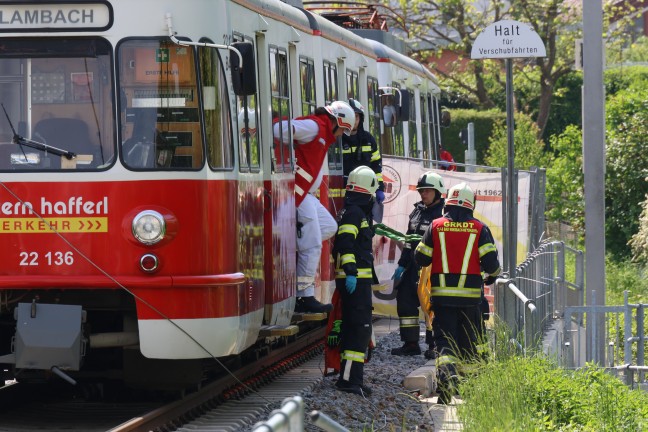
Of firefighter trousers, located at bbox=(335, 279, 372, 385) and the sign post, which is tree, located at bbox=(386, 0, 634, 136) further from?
firefighter trousers, located at bbox=(335, 279, 372, 385)

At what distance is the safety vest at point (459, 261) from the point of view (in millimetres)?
11852

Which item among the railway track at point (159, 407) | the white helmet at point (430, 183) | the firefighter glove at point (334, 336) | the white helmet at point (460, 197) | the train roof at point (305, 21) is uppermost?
the train roof at point (305, 21)

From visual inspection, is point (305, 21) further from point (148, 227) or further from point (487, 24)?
point (487, 24)

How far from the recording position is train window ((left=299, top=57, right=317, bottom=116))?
13609 millimetres

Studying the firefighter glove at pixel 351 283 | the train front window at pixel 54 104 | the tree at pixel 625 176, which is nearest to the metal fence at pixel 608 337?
the firefighter glove at pixel 351 283

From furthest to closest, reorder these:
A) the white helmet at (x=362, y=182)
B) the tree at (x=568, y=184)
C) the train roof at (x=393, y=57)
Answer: the tree at (x=568, y=184), the train roof at (x=393, y=57), the white helmet at (x=362, y=182)

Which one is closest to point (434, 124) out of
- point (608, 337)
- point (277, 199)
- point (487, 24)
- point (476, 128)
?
point (608, 337)

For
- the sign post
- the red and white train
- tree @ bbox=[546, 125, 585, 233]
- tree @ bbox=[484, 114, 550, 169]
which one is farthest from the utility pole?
tree @ bbox=[484, 114, 550, 169]

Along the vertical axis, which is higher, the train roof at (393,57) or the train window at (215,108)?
the train roof at (393,57)

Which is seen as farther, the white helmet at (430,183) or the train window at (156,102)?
the white helmet at (430,183)

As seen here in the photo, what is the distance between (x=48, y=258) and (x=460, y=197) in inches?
147

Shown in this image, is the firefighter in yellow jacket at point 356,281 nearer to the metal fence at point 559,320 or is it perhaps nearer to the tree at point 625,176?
the metal fence at point 559,320

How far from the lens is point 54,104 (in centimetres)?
981

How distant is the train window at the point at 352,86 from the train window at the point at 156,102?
7.01m
